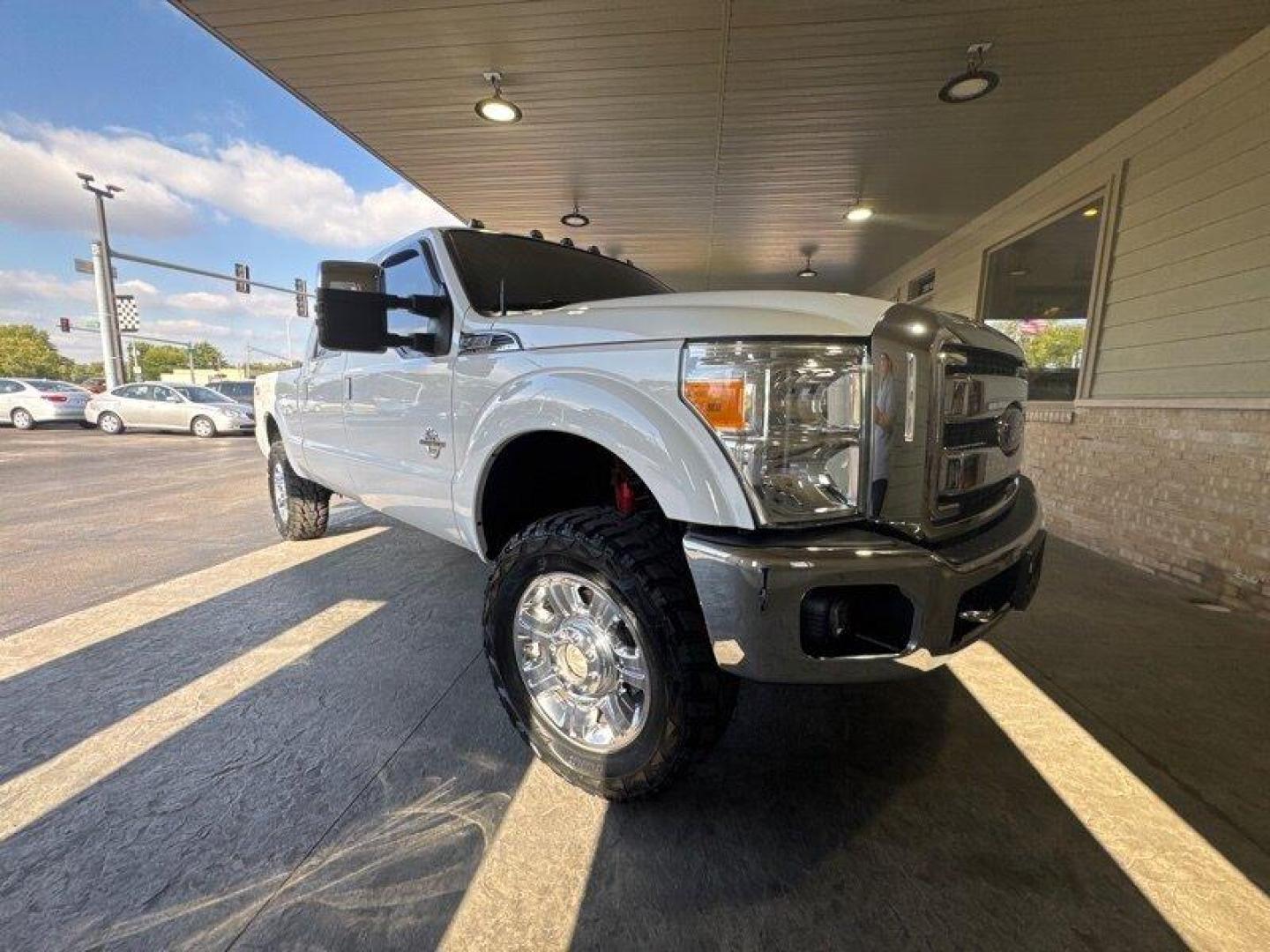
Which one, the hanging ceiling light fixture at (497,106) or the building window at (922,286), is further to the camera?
the building window at (922,286)

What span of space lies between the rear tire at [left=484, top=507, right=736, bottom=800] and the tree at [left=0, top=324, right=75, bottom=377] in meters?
75.7

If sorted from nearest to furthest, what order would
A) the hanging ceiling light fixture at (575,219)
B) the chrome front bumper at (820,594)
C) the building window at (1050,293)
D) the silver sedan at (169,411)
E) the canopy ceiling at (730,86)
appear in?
1. the chrome front bumper at (820,594)
2. the canopy ceiling at (730,86)
3. the building window at (1050,293)
4. the hanging ceiling light fixture at (575,219)
5. the silver sedan at (169,411)

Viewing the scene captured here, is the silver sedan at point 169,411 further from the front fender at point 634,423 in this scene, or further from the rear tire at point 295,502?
the front fender at point 634,423

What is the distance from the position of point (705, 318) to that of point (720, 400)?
253 mm

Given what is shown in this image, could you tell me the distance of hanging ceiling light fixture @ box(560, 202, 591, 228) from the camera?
780 cm

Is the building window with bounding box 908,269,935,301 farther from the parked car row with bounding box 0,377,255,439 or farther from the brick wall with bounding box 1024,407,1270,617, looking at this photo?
the parked car row with bounding box 0,377,255,439

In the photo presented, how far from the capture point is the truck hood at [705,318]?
4.72 feet

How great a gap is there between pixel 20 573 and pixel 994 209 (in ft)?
32.3

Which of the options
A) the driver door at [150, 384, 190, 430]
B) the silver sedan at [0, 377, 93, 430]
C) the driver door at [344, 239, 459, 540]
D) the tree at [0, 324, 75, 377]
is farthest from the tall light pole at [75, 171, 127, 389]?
the tree at [0, 324, 75, 377]

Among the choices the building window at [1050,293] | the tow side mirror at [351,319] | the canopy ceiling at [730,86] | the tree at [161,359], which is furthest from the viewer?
the tree at [161,359]

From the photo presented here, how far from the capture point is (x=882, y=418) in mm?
1396

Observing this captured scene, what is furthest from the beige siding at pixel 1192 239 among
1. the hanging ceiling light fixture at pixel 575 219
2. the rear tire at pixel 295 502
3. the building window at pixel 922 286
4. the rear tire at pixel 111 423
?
the rear tire at pixel 111 423

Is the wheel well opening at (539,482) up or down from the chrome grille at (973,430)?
down

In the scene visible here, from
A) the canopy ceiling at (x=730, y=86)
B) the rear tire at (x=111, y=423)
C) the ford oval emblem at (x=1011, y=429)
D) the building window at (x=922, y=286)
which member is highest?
the canopy ceiling at (x=730, y=86)
